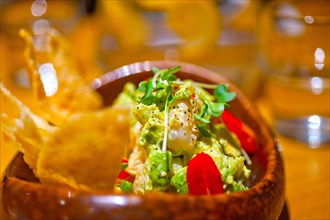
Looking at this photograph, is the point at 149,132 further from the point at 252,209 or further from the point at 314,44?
the point at 314,44

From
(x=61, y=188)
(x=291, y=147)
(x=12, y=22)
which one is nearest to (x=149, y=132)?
(x=61, y=188)

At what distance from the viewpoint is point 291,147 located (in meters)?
1.38

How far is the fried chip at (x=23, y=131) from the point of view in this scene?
855 mm

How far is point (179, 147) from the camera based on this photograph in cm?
82

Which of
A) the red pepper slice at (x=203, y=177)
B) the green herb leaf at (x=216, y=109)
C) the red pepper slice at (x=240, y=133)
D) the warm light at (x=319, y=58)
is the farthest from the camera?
the warm light at (x=319, y=58)

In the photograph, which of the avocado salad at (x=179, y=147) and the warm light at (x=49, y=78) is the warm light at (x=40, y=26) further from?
the avocado salad at (x=179, y=147)

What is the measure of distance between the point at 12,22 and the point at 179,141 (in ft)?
4.27

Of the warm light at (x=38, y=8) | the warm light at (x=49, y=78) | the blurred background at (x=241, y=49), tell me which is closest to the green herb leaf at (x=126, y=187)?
the warm light at (x=49, y=78)

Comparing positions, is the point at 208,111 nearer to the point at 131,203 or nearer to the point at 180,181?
the point at 180,181

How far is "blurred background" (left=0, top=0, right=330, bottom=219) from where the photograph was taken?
4.52ft

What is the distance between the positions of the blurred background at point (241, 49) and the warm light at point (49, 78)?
0.64ft

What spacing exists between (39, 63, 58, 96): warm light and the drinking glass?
583mm

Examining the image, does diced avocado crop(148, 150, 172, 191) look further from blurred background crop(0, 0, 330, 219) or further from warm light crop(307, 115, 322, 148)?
warm light crop(307, 115, 322, 148)

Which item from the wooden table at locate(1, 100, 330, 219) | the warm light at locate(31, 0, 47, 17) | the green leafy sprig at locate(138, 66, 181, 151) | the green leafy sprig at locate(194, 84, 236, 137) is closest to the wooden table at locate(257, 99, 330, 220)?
the wooden table at locate(1, 100, 330, 219)
